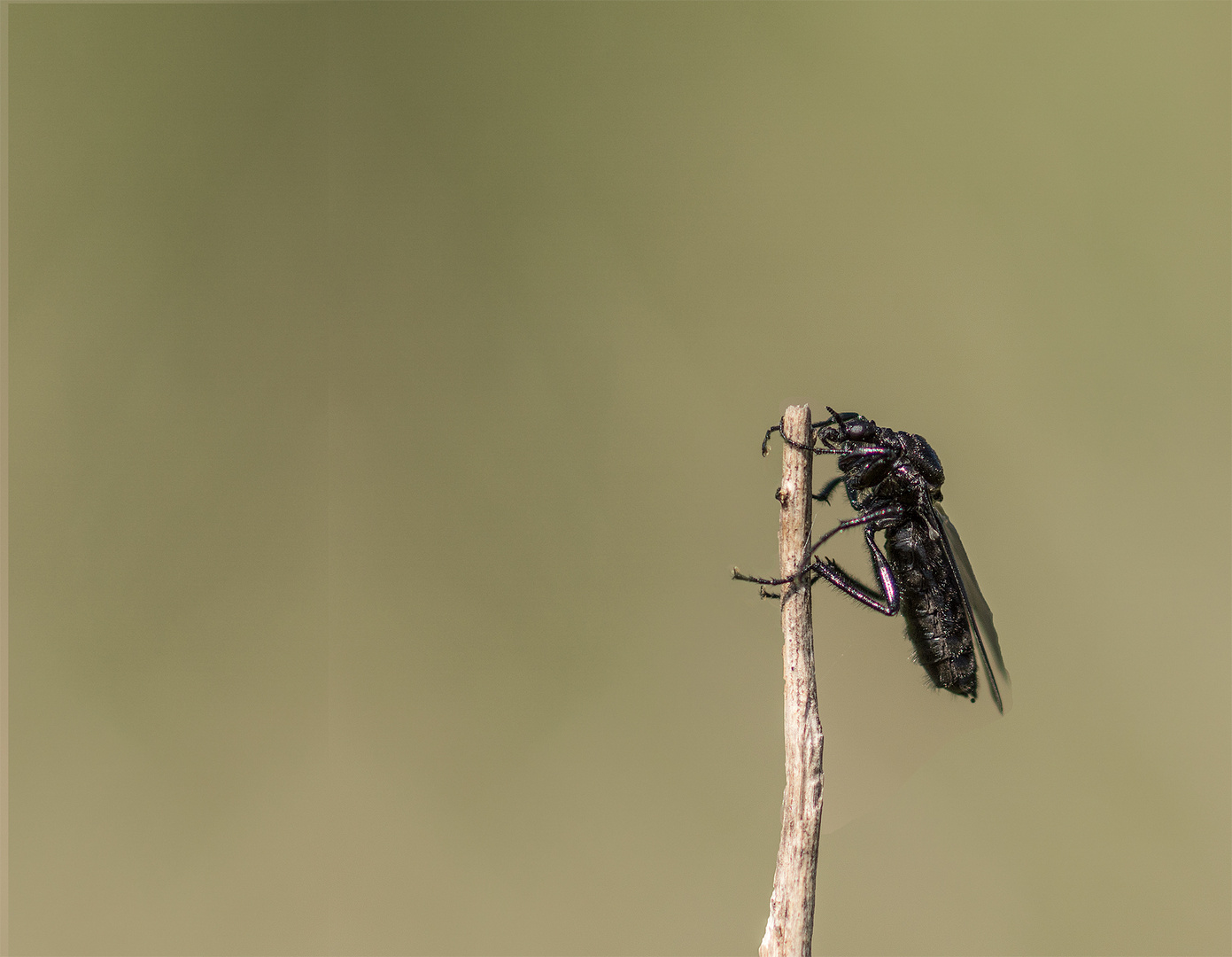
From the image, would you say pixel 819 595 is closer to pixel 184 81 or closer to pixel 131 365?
pixel 131 365

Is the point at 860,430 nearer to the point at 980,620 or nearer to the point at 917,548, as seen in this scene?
the point at 917,548

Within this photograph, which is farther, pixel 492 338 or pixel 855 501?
pixel 492 338

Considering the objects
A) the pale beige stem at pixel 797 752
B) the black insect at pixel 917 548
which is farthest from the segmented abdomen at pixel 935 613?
the pale beige stem at pixel 797 752

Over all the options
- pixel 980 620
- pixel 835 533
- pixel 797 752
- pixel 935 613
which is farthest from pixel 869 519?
pixel 797 752

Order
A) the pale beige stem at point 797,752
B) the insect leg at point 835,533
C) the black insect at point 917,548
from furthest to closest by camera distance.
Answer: the black insect at point 917,548 < the insect leg at point 835,533 < the pale beige stem at point 797,752

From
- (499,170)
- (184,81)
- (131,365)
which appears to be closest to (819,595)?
(499,170)

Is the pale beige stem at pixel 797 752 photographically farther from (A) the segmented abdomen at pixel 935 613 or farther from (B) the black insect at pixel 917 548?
(A) the segmented abdomen at pixel 935 613

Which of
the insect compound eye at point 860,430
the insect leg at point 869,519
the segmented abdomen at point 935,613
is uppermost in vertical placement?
the insect compound eye at point 860,430
